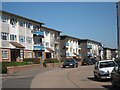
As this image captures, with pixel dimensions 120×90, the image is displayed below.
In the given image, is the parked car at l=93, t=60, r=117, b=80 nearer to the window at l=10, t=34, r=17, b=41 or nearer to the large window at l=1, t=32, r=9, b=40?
the large window at l=1, t=32, r=9, b=40

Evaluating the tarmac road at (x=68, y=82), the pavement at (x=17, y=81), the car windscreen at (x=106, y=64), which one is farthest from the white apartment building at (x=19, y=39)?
the car windscreen at (x=106, y=64)

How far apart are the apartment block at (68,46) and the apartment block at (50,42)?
9027 mm

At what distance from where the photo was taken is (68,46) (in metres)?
93.8

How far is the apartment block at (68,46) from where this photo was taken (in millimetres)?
90812

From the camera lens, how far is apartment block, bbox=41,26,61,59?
71688mm

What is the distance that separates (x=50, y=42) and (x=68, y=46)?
1899 cm

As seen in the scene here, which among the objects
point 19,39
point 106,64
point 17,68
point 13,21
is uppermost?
point 13,21

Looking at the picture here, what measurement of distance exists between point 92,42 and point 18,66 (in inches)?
3565

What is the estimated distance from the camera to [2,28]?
47.3 m

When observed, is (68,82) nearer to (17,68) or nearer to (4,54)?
(17,68)

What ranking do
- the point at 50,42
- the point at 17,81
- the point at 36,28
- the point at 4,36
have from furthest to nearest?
the point at 50,42
the point at 36,28
the point at 4,36
the point at 17,81

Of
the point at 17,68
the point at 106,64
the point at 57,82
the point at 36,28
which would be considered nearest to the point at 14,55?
the point at 36,28

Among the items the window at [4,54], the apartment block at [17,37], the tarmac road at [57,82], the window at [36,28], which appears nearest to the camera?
the tarmac road at [57,82]

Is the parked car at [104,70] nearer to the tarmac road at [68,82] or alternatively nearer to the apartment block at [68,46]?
the tarmac road at [68,82]
